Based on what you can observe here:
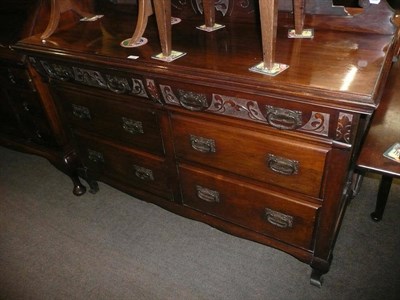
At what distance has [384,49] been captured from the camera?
3.56 feet

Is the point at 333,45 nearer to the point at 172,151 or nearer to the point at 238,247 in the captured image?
the point at 172,151

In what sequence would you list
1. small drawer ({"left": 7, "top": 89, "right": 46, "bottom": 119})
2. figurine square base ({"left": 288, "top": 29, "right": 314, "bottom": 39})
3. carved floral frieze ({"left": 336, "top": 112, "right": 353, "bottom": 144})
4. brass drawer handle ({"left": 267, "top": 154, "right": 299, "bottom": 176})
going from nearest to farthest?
carved floral frieze ({"left": 336, "top": 112, "right": 353, "bottom": 144}) → brass drawer handle ({"left": 267, "top": 154, "right": 299, "bottom": 176}) → figurine square base ({"left": 288, "top": 29, "right": 314, "bottom": 39}) → small drawer ({"left": 7, "top": 89, "right": 46, "bottom": 119})

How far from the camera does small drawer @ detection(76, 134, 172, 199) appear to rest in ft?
5.17

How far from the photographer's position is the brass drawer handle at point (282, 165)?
113cm

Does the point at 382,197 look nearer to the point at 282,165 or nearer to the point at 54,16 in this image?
the point at 282,165

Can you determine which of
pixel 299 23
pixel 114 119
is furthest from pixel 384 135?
pixel 114 119

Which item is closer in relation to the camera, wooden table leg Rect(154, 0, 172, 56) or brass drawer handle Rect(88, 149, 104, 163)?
wooden table leg Rect(154, 0, 172, 56)

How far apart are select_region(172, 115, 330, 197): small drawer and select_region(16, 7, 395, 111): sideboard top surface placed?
0.69ft

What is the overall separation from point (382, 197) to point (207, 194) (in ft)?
3.09

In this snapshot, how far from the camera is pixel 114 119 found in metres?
1.52

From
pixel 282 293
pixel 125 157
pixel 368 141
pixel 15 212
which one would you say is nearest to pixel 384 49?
pixel 368 141

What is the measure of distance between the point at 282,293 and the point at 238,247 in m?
0.33

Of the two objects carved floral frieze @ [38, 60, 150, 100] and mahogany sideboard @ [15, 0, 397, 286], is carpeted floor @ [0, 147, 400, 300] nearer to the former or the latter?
mahogany sideboard @ [15, 0, 397, 286]

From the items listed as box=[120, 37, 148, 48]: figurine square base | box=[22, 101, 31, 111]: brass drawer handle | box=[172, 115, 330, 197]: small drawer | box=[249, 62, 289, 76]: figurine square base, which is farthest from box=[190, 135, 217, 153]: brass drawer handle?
box=[22, 101, 31, 111]: brass drawer handle
